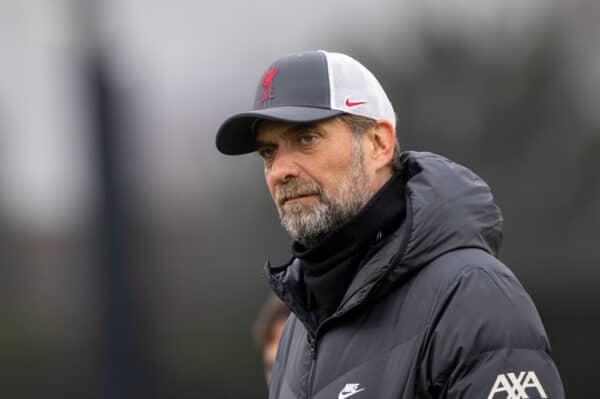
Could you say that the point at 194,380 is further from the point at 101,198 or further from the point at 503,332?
the point at 503,332

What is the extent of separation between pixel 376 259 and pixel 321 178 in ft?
0.91

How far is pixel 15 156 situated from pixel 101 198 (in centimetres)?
491

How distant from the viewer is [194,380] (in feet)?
26.5

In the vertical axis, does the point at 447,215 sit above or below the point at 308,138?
below

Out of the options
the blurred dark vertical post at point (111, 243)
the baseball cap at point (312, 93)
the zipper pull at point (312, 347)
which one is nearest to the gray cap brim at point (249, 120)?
the baseball cap at point (312, 93)

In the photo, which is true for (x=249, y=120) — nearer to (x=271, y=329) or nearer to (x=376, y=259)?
(x=376, y=259)

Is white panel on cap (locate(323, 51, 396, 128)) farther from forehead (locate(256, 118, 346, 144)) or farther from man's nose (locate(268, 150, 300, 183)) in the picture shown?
man's nose (locate(268, 150, 300, 183))

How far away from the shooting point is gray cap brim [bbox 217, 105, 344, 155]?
2.59 m

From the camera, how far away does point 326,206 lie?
8.62 ft

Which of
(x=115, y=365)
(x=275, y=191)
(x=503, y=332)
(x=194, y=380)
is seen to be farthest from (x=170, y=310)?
(x=503, y=332)

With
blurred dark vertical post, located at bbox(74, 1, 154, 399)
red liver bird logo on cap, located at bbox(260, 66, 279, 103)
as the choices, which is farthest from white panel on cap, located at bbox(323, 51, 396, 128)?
blurred dark vertical post, located at bbox(74, 1, 154, 399)

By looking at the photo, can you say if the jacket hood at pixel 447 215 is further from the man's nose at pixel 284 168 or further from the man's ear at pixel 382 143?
the man's nose at pixel 284 168

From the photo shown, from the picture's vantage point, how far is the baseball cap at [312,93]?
8.64 feet

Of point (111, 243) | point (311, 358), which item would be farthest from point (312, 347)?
point (111, 243)
